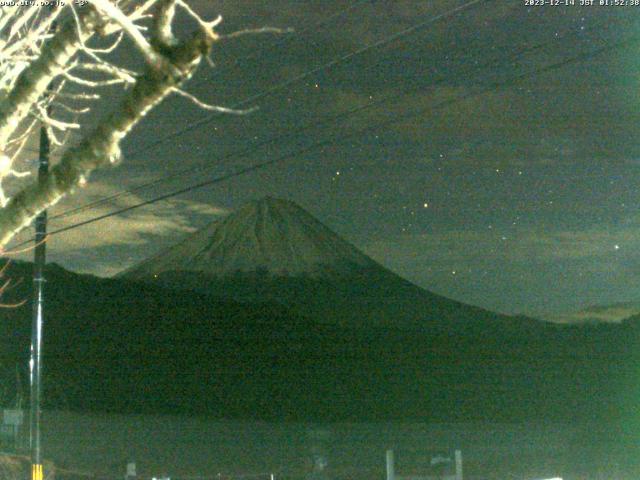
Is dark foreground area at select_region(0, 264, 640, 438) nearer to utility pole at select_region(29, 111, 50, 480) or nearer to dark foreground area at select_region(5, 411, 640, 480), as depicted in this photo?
dark foreground area at select_region(5, 411, 640, 480)

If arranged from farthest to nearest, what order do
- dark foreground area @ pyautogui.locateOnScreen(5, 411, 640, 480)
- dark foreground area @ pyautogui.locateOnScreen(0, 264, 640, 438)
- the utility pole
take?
dark foreground area @ pyautogui.locateOnScreen(0, 264, 640, 438), dark foreground area @ pyautogui.locateOnScreen(5, 411, 640, 480), the utility pole

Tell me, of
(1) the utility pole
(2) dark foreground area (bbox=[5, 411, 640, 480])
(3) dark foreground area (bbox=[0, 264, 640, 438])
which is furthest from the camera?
(3) dark foreground area (bbox=[0, 264, 640, 438])

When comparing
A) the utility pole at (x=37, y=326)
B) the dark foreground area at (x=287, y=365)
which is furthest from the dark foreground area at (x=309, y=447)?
the utility pole at (x=37, y=326)

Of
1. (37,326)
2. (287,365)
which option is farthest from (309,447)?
(287,365)

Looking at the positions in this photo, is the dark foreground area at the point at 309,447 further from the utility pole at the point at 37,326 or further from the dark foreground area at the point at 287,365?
the utility pole at the point at 37,326

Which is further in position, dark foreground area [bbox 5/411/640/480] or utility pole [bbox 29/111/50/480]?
dark foreground area [bbox 5/411/640/480]

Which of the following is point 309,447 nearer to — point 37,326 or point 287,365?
point 37,326

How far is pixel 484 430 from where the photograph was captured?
70125 mm

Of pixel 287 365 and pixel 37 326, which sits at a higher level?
pixel 287 365

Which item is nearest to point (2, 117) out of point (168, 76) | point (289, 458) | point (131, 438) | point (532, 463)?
point (168, 76)

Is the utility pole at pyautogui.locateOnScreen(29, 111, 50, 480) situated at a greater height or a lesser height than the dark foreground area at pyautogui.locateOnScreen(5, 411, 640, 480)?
greater

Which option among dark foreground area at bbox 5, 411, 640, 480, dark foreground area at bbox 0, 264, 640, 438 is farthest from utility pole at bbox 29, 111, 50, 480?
dark foreground area at bbox 0, 264, 640, 438

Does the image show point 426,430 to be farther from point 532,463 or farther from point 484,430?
point 532,463

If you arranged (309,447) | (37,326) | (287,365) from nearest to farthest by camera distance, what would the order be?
(37,326) → (309,447) → (287,365)
